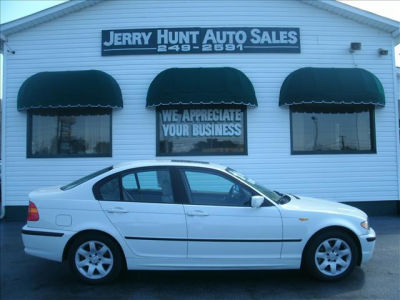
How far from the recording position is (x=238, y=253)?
4.60 metres

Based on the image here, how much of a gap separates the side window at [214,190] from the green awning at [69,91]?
15.1ft

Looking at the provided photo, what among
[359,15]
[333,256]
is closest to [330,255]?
[333,256]

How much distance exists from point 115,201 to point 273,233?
2.06 m

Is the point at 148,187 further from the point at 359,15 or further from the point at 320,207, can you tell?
the point at 359,15

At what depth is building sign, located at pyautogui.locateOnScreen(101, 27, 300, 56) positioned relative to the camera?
933 centimetres

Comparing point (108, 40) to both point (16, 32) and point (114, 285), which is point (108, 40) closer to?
point (16, 32)

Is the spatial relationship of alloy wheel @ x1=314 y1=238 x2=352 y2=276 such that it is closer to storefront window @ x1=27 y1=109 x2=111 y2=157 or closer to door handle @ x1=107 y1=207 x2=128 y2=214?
door handle @ x1=107 y1=207 x2=128 y2=214

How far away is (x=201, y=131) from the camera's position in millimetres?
9289

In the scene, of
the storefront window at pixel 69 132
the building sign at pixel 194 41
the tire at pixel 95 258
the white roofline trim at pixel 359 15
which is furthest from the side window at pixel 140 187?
the white roofline trim at pixel 359 15

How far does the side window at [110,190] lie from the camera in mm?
4750

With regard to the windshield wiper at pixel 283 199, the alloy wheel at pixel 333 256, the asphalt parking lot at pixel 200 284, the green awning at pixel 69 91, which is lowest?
the asphalt parking lot at pixel 200 284

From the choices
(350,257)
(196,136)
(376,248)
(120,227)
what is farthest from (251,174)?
(120,227)

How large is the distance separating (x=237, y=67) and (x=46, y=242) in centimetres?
641

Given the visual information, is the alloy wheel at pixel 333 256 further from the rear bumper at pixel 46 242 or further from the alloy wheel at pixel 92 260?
the rear bumper at pixel 46 242
